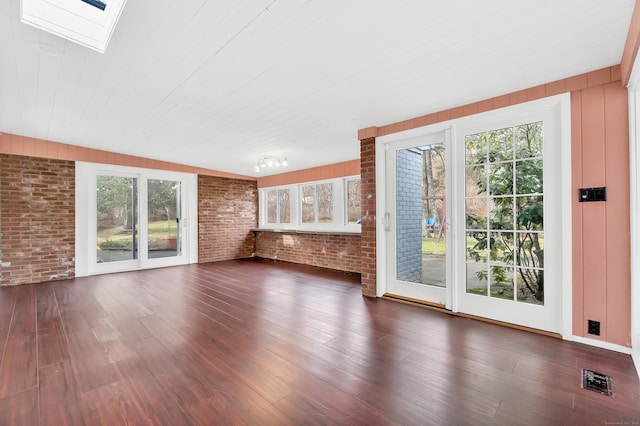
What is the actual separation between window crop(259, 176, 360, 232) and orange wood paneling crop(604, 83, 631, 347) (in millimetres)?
3889

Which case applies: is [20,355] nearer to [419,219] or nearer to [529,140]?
[419,219]

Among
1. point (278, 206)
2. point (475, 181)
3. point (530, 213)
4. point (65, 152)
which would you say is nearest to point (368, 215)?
point (475, 181)

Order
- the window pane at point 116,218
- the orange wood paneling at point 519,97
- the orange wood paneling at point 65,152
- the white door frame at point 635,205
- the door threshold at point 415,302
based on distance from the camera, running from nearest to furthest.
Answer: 1. the white door frame at point 635,205
2. the orange wood paneling at point 519,97
3. the door threshold at point 415,302
4. the orange wood paneling at point 65,152
5. the window pane at point 116,218

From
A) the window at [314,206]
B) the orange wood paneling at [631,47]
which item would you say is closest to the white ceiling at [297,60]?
the orange wood paneling at [631,47]

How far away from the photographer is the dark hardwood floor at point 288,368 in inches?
65.2

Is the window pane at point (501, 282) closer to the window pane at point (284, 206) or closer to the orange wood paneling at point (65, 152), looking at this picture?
the window pane at point (284, 206)

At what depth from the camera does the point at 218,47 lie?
2.21m

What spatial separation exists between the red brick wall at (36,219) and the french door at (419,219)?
5663mm

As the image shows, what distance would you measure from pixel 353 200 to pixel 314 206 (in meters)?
1.11

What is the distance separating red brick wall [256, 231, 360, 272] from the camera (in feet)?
19.3

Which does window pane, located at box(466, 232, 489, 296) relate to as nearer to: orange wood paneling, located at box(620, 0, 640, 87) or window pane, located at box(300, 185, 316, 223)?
orange wood paneling, located at box(620, 0, 640, 87)

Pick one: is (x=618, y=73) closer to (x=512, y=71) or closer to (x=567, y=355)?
(x=512, y=71)

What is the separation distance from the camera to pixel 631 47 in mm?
1928

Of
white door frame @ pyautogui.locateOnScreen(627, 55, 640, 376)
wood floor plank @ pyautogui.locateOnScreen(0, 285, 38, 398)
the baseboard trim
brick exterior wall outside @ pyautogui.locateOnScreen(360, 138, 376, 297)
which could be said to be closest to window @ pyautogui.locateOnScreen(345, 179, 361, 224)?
brick exterior wall outside @ pyautogui.locateOnScreen(360, 138, 376, 297)
